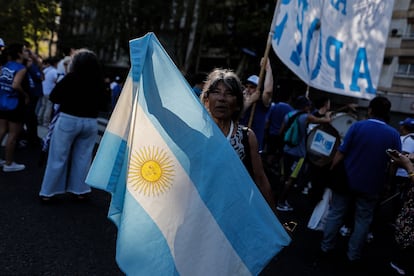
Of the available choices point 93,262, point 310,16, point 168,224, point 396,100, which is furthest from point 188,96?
point 396,100

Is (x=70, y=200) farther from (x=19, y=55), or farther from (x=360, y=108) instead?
(x=360, y=108)

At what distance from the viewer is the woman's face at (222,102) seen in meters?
2.22

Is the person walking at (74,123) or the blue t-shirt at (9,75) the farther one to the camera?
the blue t-shirt at (9,75)

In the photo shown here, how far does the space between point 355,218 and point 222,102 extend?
2488 mm

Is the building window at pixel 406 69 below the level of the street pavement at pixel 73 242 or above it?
above

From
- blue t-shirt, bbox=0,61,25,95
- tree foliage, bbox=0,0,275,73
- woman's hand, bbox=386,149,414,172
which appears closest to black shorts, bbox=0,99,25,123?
blue t-shirt, bbox=0,61,25,95

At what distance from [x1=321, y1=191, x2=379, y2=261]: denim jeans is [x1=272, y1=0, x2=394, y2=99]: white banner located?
119 centimetres

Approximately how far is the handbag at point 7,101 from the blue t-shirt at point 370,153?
4415mm

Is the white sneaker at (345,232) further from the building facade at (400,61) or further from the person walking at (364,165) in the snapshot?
the building facade at (400,61)

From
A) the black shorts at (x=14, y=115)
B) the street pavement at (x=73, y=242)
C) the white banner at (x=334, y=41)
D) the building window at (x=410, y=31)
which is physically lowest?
the street pavement at (x=73, y=242)

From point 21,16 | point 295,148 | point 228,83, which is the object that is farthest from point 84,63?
point 21,16

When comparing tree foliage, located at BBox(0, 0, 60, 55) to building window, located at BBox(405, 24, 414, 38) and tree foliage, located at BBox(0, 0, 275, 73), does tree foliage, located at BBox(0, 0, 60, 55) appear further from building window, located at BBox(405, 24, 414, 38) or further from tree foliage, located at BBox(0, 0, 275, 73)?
building window, located at BBox(405, 24, 414, 38)

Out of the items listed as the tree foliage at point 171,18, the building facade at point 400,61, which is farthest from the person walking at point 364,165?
the building facade at point 400,61

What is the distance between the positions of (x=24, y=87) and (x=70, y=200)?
6.52ft
